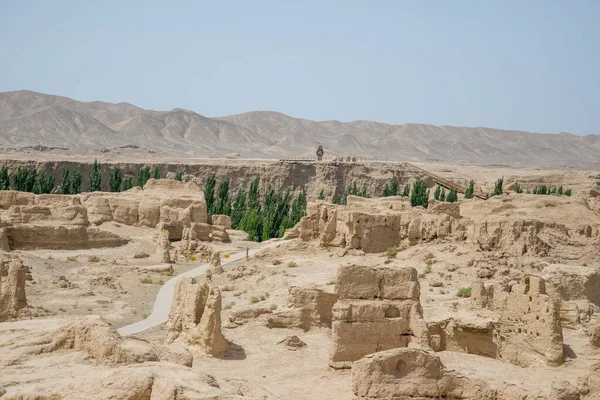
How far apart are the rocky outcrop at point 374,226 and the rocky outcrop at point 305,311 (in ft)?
35.9

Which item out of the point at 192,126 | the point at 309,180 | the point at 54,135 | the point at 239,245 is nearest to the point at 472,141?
the point at 192,126

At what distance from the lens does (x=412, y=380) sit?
42.2ft

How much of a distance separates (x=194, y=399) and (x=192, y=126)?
16167 centimetres

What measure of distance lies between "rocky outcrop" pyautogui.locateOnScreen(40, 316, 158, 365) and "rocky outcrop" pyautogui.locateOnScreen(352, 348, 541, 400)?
3315 mm

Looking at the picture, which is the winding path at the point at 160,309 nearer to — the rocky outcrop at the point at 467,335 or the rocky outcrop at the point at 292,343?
the rocky outcrop at the point at 292,343

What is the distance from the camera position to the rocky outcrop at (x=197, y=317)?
679 inches

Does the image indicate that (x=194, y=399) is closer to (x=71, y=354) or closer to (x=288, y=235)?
(x=71, y=354)

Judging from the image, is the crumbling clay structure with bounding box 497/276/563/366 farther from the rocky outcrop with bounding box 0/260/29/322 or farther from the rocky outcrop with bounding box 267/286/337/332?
the rocky outcrop with bounding box 0/260/29/322

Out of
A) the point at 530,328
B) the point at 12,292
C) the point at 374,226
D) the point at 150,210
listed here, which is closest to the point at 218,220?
the point at 150,210

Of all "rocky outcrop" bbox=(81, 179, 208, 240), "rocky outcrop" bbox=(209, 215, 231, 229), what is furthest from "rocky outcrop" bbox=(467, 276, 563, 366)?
"rocky outcrop" bbox=(209, 215, 231, 229)

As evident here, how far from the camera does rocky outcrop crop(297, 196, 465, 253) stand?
102ft

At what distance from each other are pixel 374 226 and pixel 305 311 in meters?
13.3

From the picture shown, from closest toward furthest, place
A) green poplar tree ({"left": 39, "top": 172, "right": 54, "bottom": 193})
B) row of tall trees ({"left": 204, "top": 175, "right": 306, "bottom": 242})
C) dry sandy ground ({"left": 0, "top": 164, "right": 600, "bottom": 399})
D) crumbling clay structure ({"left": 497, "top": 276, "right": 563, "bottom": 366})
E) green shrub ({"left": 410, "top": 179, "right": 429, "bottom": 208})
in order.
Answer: dry sandy ground ({"left": 0, "top": 164, "right": 600, "bottom": 399})
crumbling clay structure ({"left": 497, "top": 276, "right": 563, "bottom": 366})
row of tall trees ({"left": 204, "top": 175, "right": 306, "bottom": 242})
green poplar tree ({"left": 39, "top": 172, "right": 54, "bottom": 193})
green shrub ({"left": 410, "top": 179, "right": 429, "bottom": 208})

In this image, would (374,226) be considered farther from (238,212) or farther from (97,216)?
(238,212)
